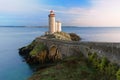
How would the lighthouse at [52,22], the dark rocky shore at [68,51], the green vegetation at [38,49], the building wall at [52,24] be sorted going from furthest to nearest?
the building wall at [52,24], the lighthouse at [52,22], the green vegetation at [38,49], the dark rocky shore at [68,51]

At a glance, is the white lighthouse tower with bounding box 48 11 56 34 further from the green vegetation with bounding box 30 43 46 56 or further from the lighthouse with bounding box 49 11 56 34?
the green vegetation with bounding box 30 43 46 56

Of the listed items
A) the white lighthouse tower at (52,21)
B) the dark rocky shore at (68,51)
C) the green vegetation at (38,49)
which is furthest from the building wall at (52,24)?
the green vegetation at (38,49)

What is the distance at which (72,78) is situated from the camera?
18.6 metres

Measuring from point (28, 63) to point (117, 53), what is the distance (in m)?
19.2

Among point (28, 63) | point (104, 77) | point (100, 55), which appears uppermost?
point (100, 55)

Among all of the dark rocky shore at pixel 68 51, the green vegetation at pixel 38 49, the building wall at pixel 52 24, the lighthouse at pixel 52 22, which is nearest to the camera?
the dark rocky shore at pixel 68 51

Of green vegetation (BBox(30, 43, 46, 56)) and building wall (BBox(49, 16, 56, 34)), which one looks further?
building wall (BBox(49, 16, 56, 34))

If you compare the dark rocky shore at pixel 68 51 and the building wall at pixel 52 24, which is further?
the building wall at pixel 52 24

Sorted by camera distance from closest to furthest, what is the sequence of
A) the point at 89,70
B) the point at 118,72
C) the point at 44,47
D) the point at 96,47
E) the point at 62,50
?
the point at 118,72 → the point at 89,70 → the point at 96,47 → the point at 62,50 → the point at 44,47

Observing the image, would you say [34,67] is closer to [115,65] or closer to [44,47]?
[44,47]

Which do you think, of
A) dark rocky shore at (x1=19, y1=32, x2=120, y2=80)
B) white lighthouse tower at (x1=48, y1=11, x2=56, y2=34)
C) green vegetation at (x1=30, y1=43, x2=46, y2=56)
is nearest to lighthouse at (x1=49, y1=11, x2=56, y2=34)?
white lighthouse tower at (x1=48, y1=11, x2=56, y2=34)

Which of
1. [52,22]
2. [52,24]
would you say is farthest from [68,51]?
[52,24]

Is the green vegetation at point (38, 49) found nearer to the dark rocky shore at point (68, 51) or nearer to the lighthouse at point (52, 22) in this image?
the dark rocky shore at point (68, 51)

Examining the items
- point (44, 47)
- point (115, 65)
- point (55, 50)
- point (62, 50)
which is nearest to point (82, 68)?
point (115, 65)
